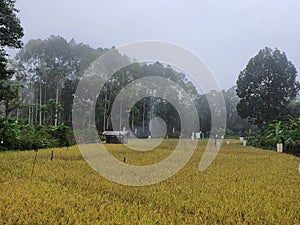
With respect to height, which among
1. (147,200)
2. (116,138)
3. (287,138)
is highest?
(287,138)

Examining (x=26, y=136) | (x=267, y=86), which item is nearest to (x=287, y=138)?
(x=267, y=86)

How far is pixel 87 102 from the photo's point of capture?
79.2ft

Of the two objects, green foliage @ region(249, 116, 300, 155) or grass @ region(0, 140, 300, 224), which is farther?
green foliage @ region(249, 116, 300, 155)

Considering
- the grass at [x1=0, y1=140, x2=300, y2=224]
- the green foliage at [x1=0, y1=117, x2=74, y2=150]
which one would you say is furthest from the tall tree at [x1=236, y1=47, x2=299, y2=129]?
the grass at [x1=0, y1=140, x2=300, y2=224]

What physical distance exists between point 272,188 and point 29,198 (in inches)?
142

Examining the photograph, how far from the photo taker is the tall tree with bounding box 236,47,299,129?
76.5ft

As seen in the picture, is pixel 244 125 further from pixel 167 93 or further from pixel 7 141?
pixel 7 141

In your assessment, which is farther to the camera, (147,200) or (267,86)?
(267,86)

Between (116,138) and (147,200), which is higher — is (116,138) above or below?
above

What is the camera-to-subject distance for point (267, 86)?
2364 centimetres

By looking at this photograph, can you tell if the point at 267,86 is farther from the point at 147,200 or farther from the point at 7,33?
the point at 147,200

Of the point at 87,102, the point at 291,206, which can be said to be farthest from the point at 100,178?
→ the point at 87,102

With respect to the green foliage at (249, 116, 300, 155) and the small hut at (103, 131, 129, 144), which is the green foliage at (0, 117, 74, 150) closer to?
the small hut at (103, 131, 129, 144)

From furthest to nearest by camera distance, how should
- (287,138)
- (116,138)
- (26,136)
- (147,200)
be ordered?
(116,138), (287,138), (26,136), (147,200)
